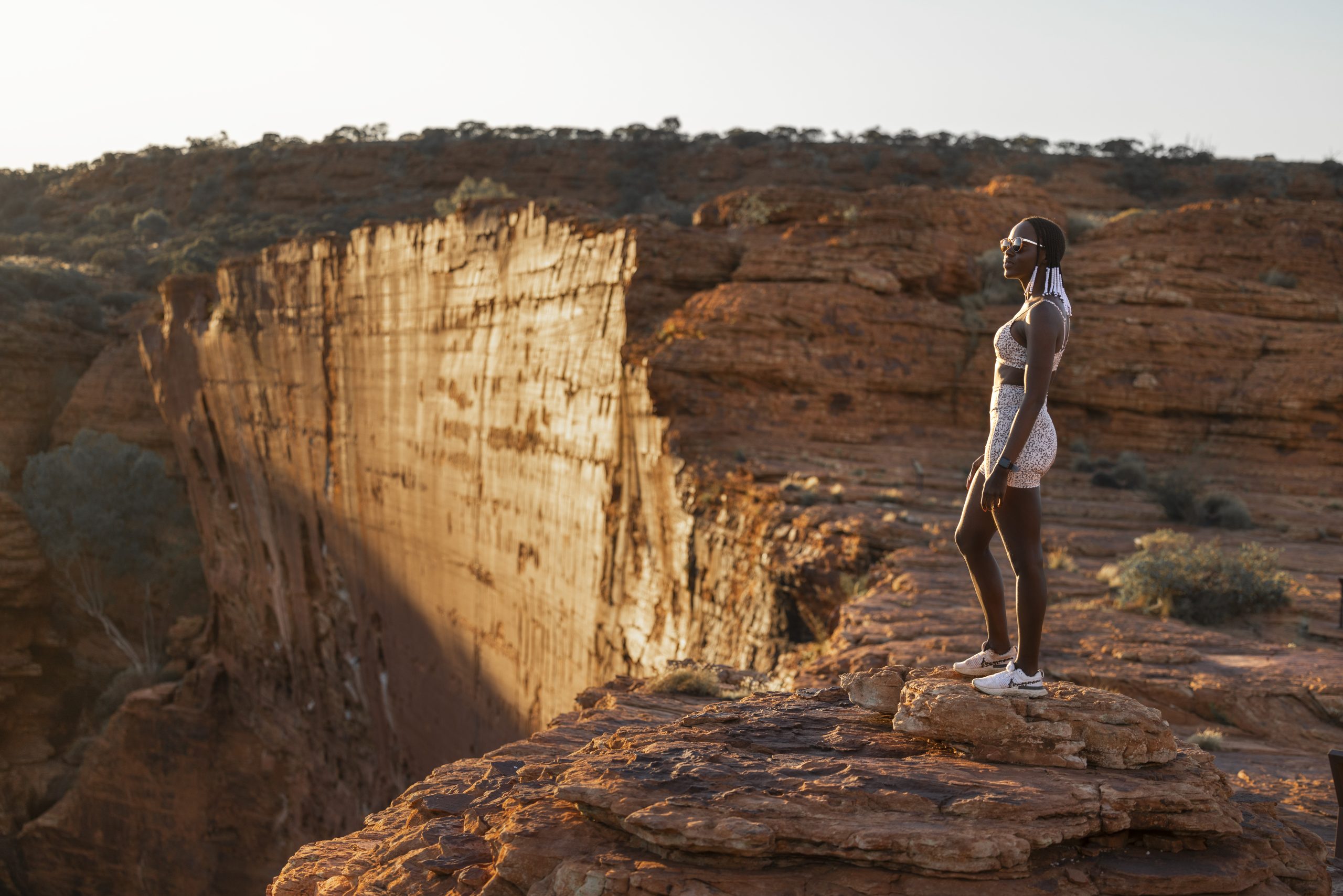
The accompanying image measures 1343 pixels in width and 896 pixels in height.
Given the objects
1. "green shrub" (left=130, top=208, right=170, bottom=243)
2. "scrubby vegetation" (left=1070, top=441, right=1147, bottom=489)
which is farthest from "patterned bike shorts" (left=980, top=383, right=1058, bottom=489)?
"green shrub" (left=130, top=208, right=170, bottom=243)

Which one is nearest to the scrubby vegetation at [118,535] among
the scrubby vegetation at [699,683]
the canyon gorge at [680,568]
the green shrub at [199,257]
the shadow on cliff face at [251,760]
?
the canyon gorge at [680,568]

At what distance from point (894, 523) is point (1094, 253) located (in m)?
6.88

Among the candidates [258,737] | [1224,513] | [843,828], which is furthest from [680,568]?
[258,737]

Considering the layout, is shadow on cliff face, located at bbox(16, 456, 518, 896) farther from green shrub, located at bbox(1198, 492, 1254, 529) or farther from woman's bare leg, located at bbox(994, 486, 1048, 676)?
woman's bare leg, located at bbox(994, 486, 1048, 676)

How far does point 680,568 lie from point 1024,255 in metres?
6.36

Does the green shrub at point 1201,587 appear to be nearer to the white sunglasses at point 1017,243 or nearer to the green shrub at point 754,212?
the white sunglasses at point 1017,243

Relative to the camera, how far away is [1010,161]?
36.0 m

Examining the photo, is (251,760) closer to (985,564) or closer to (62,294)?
(62,294)

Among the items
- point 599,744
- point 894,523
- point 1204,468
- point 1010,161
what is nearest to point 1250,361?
point 1204,468

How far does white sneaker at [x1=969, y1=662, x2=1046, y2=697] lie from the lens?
3445 mm

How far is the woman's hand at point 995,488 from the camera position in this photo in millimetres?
3576

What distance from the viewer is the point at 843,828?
284 cm

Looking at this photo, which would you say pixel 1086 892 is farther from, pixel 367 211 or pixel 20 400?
pixel 367 211

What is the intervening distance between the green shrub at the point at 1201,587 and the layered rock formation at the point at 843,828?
3943 mm
